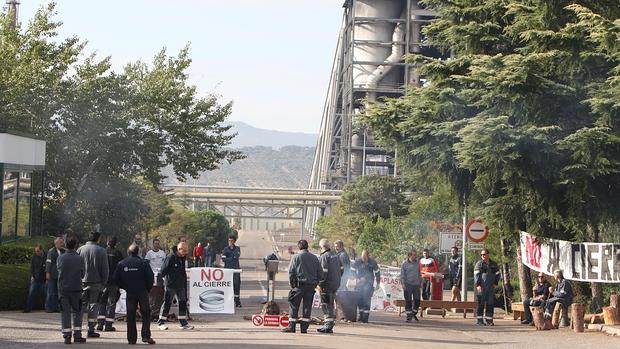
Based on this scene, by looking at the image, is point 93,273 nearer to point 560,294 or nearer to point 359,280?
point 359,280

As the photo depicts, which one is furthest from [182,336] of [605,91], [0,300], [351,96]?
[351,96]

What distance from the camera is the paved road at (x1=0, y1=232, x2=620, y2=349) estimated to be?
19422 mm

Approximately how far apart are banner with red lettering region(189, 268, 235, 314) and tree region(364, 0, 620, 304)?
5643mm

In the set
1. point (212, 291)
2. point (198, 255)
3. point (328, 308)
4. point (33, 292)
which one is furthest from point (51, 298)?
point (198, 255)

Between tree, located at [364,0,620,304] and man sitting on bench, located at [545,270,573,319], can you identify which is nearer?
tree, located at [364,0,620,304]

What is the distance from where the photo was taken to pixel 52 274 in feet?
77.5

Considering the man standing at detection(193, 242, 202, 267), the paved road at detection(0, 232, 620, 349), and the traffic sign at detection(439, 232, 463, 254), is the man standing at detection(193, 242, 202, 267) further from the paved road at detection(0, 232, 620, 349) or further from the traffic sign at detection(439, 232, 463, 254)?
the paved road at detection(0, 232, 620, 349)

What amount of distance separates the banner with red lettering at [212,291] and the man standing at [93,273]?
15.8ft

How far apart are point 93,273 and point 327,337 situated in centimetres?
434

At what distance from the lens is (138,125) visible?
44.7 m

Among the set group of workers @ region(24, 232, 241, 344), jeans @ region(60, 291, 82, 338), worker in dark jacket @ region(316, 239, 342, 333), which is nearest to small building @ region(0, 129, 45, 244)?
group of workers @ region(24, 232, 241, 344)

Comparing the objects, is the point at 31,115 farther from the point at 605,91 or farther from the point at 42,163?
the point at 605,91

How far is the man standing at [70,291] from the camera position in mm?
18766

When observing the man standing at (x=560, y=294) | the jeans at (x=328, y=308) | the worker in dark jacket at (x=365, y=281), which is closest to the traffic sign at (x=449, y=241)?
the worker in dark jacket at (x=365, y=281)
